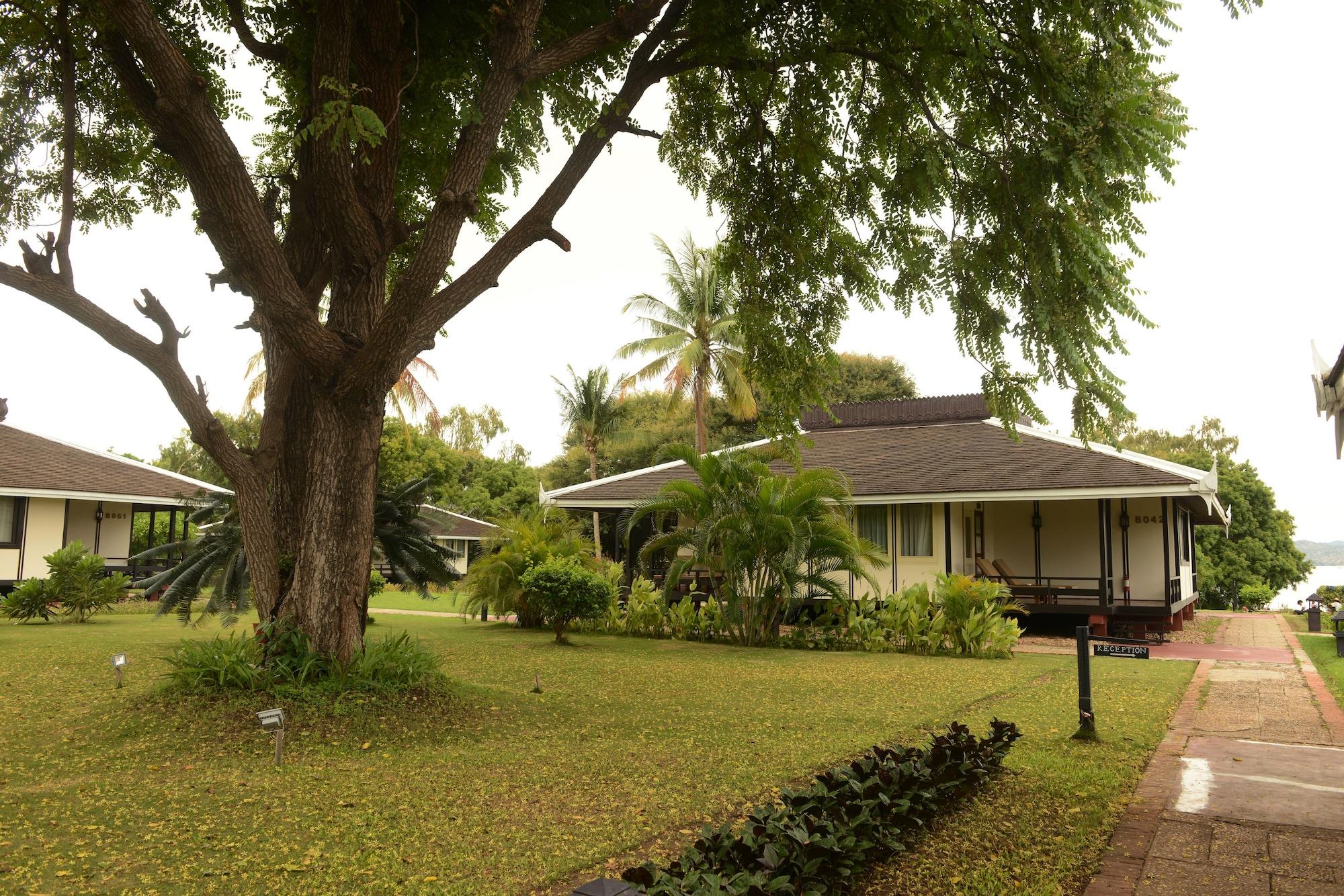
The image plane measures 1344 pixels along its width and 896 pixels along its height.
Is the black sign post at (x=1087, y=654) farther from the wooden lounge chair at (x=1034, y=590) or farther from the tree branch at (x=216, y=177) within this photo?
the wooden lounge chair at (x=1034, y=590)

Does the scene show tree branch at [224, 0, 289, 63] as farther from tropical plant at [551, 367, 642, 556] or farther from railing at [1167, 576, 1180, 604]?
tropical plant at [551, 367, 642, 556]

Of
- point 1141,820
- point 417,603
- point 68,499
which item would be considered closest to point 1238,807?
point 1141,820

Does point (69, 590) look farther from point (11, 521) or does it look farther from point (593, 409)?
point (593, 409)

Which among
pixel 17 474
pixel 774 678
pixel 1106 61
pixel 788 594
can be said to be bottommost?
pixel 774 678

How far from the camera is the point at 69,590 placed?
1847 centimetres

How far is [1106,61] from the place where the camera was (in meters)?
6.97

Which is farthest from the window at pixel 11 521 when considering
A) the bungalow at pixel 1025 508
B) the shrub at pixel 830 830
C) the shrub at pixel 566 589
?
the shrub at pixel 830 830

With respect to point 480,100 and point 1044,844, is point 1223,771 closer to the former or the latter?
point 1044,844

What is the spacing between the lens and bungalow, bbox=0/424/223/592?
23.6 meters

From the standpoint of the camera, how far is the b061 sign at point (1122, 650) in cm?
715

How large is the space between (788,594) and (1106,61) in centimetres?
973

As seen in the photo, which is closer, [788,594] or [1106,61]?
[1106,61]

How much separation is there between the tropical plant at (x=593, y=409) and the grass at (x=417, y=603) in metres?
11.8

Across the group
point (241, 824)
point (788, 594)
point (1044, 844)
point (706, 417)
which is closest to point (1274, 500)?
point (706, 417)
